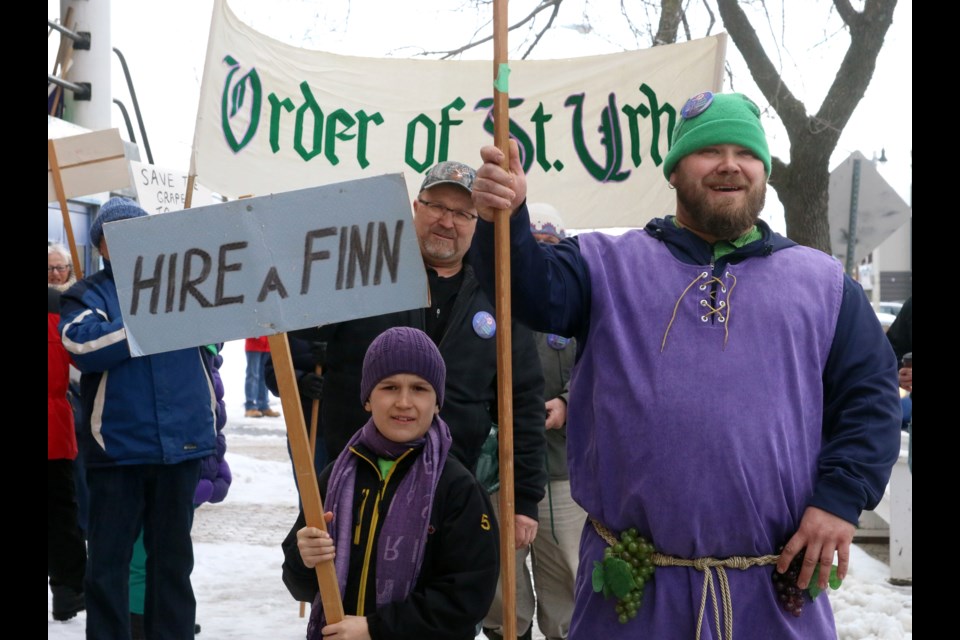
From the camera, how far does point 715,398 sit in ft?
7.71

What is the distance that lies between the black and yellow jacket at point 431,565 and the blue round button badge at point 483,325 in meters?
0.77

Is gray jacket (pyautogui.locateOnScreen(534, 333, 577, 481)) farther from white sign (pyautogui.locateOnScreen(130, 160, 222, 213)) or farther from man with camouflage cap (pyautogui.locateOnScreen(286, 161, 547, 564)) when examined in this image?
white sign (pyautogui.locateOnScreen(130, 160, 222, 213))

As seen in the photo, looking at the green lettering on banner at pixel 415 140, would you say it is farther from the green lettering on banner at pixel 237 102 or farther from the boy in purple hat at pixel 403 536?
the boy in purple hat at pixel 403 536

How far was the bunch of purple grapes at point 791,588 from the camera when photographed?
2.39m

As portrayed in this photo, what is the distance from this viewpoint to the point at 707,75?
5.82m

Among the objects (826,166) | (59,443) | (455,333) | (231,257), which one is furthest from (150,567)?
(826,166)

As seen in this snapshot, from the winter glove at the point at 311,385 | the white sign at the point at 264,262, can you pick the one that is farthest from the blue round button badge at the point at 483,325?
the winter glove at the point at 311,385

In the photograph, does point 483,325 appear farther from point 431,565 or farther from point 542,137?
point 542,137

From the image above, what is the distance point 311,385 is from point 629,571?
3.42 meters

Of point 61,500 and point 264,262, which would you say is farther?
point 61,500

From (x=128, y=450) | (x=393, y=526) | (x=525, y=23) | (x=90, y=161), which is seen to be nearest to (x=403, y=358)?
(x=393, y=526)

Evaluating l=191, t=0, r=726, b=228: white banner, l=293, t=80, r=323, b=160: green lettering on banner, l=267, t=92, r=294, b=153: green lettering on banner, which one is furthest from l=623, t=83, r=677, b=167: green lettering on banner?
l=267, t=92, r=294, b=153: green lettering on banner
